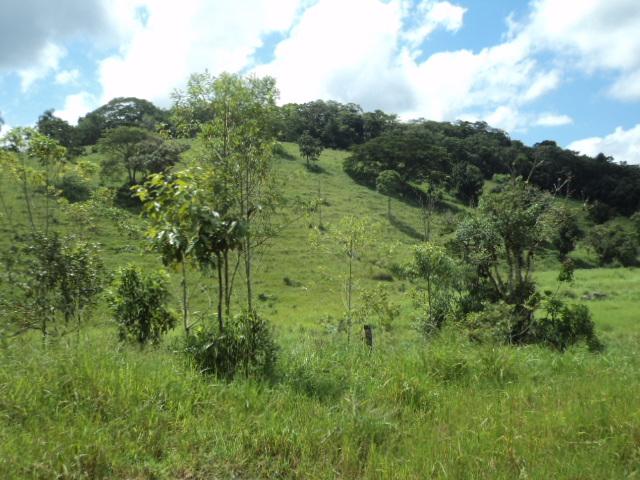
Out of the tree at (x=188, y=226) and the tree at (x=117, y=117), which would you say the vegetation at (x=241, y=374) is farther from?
the tree at (x=117, y=117)

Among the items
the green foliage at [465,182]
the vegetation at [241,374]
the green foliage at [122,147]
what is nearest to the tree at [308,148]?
the green foliage at [465,182]

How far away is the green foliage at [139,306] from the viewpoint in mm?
7164

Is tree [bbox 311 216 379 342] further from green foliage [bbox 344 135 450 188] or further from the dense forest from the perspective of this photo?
green foliage [bbox 344 135 450 188]

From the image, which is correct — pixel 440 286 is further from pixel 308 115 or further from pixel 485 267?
pixel 308 115

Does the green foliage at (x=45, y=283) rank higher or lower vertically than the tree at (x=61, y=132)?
lower

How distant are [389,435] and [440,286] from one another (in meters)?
8.39

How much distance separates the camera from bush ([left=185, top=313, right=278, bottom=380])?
495 centimetres

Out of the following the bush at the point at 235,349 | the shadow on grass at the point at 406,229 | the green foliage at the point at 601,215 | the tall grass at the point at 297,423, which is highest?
the green foliage at the point at 601,215

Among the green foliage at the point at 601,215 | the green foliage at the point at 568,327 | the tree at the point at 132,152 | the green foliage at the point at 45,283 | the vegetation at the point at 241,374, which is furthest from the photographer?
the green foliage at the point at 601,215

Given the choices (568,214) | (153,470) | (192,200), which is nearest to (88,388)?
(153,470)

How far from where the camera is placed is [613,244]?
143 ft

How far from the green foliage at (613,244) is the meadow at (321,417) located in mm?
45779

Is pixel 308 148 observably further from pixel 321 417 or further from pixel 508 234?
pixel 321 417

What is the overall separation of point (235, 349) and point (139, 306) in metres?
3.01
